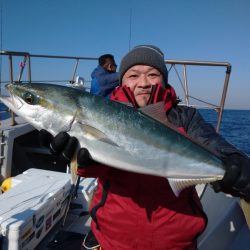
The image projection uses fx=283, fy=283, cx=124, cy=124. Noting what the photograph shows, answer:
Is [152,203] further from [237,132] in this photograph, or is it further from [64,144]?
[237,132]

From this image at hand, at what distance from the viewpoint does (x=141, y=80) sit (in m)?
2.52

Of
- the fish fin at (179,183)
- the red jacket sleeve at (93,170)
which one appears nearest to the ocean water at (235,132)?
the red jacket sleeve at (93,170)

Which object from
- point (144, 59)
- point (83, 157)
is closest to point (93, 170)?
point (83, 157)

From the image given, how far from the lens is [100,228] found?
2344mm

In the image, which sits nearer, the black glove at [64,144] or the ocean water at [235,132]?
the black glove at [64,144]

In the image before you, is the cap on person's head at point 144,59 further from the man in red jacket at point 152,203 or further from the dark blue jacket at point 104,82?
the dark blue jacket at point 104,82

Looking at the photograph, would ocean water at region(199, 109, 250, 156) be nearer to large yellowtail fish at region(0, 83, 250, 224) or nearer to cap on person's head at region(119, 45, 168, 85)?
cap on person's head at region(119, 45, 168, 85)

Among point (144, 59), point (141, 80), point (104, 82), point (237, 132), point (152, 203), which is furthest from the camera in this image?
point (237, 132)

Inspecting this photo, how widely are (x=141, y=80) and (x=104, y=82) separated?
10.6 feet

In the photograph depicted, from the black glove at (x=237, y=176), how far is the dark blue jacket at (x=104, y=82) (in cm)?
373

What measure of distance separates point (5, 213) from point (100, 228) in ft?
4.66

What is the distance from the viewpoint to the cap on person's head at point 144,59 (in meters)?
2.66

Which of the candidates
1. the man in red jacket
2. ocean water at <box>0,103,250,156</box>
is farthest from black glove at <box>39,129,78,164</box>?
ocean water at <box>0,103,250,156</box>

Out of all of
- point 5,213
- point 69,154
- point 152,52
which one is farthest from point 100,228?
point 152,52
